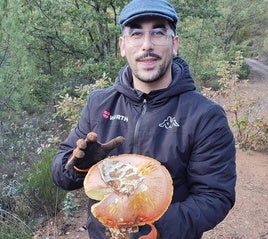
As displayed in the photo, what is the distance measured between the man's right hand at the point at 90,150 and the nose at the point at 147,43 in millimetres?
453

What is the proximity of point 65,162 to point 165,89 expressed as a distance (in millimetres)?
527

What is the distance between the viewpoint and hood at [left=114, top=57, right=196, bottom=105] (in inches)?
64.3

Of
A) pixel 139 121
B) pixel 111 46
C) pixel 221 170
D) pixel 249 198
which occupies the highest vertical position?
pixel 139 121

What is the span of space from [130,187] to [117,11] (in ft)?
24.9

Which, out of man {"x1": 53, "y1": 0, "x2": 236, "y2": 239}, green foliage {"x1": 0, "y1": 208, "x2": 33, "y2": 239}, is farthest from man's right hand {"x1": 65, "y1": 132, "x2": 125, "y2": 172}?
green foliage {"x1": 0, "y1": 208, "x2": 33, "y2": 239}

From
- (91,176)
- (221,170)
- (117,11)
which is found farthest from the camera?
(117,11)

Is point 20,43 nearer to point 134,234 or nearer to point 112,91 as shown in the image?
point 112,91

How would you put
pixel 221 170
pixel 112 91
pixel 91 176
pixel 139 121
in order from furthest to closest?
pixel 112 91
pixel 139 121
pixel 221 170
pixel 91 176

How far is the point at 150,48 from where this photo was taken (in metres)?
1.62

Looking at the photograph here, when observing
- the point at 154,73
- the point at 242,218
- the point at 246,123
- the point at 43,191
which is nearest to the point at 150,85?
the point at 154,73

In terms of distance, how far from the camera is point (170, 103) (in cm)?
164

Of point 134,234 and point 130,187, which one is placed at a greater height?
point 130,187

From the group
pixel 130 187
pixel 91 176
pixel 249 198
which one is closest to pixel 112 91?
pixel 91 176

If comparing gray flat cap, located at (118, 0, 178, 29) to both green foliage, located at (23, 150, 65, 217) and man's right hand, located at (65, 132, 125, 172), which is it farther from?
green foliage, located at (23, 150, 65, 217)
